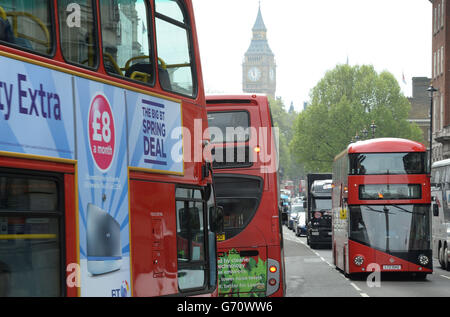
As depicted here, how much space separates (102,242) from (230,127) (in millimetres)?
7179

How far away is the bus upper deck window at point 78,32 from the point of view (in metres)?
6.68

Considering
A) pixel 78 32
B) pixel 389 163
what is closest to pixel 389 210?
pixel 389 163

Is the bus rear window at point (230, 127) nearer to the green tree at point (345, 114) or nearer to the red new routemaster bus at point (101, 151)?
the red new routemaster bus at point (101, 151)

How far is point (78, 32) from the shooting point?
22.5 ft

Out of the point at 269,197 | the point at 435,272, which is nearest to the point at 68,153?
the point at 269,197

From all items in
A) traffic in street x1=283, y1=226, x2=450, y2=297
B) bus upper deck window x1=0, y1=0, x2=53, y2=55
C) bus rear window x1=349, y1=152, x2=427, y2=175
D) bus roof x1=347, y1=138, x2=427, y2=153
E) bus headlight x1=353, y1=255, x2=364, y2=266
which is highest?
bus upper deck window x1=0, y1=0, x2=53, y2=55

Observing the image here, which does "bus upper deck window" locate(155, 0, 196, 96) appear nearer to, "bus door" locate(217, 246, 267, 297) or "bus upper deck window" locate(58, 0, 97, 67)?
"bus upper deck window" locate(58, 0, 97, 67)

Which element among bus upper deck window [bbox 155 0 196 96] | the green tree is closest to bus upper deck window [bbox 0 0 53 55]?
bus upper deck window [bbox 155 0 196 96]

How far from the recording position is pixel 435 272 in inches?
1125

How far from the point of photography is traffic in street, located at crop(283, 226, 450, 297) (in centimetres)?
1998

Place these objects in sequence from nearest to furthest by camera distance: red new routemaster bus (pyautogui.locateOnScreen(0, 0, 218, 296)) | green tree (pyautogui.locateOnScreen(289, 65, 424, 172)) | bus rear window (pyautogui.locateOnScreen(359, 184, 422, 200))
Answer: red new routemaster bus (pyautogui.locateOnScreen(0, 0, 218, 296))
bus rear window (pyautogui.locateOnScreen(359, 184, 422, 200))
green tree (pyautogui.locateOnScreen(289, 65, 424, 172))

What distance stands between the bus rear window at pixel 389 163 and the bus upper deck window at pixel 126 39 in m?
16.1

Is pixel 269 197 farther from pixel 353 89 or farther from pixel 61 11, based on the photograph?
pixel 353 89

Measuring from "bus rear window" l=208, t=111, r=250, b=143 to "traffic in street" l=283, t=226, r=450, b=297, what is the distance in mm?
6541
